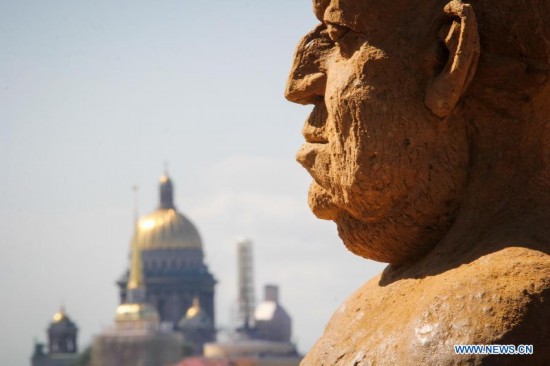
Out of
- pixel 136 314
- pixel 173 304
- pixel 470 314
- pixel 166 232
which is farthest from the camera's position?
pixel 173 304

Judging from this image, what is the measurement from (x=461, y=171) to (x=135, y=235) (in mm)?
97514

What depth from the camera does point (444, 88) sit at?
448 cm

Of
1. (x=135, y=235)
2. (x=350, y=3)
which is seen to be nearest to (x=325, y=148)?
(x=350, y=3)

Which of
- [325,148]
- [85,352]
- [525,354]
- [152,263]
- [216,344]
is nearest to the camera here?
[525,354]

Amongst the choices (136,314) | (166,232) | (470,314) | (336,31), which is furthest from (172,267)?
(470,314)

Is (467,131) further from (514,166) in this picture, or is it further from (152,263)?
(152,263)

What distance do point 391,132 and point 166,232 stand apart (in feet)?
334

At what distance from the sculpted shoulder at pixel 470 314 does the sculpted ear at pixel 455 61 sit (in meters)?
0.43

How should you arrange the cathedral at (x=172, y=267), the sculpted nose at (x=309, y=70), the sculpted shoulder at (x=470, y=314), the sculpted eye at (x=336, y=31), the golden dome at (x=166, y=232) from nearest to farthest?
1. the sculpted shoulder at (x=470, y=314)
2. the sculpted eye at (x=336, y=31)
3. the sculpted nose at (x=309, y=70)
4. the cathedral at (x=172, y=267)
5. the golden dome at (x=166, y=232)

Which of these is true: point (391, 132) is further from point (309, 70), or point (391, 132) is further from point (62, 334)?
point (62, 334)

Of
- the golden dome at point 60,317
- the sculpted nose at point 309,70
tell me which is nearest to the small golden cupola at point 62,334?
the golden dome at point 60,317

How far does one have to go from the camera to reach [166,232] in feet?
348

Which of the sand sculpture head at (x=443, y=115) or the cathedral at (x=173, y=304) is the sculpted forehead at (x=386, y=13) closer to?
the sand sculpture head at (x=443, y=115)

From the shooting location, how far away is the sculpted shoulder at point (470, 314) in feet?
13.7
